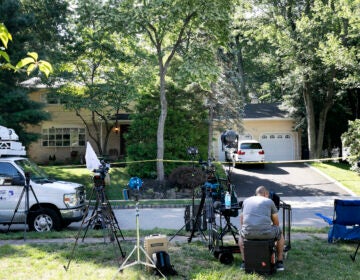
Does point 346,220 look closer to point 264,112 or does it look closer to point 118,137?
point 264,112

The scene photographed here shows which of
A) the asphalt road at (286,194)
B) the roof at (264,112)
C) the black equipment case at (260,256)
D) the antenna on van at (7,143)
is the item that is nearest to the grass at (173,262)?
the black equipment case at (260,256)

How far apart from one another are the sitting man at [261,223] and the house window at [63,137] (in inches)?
1050

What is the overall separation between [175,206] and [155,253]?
30.7 feet

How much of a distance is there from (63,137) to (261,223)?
27.2m

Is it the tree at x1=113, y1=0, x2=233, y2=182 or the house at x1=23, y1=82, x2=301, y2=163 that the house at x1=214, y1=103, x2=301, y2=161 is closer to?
the house at x1=23, y1=82, x2=301, y2=163

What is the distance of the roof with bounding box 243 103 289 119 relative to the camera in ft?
104

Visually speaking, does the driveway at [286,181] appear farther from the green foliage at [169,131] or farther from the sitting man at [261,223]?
the sitting man at [261,223]

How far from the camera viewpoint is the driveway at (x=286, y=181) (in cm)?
1910

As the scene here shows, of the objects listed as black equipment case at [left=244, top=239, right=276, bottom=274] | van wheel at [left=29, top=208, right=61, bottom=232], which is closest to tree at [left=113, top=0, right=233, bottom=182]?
van wheel at [left=29, top=208, right=61, bottom=232]

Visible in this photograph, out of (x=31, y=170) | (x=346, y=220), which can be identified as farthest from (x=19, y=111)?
(x=346, y=220)

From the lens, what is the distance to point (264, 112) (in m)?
32.6

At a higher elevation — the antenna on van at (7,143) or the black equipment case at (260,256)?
the antenna on van at (7,143)

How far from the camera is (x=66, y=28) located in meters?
24.2

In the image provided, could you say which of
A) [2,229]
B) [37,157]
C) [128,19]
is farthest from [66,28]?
[2,229]
